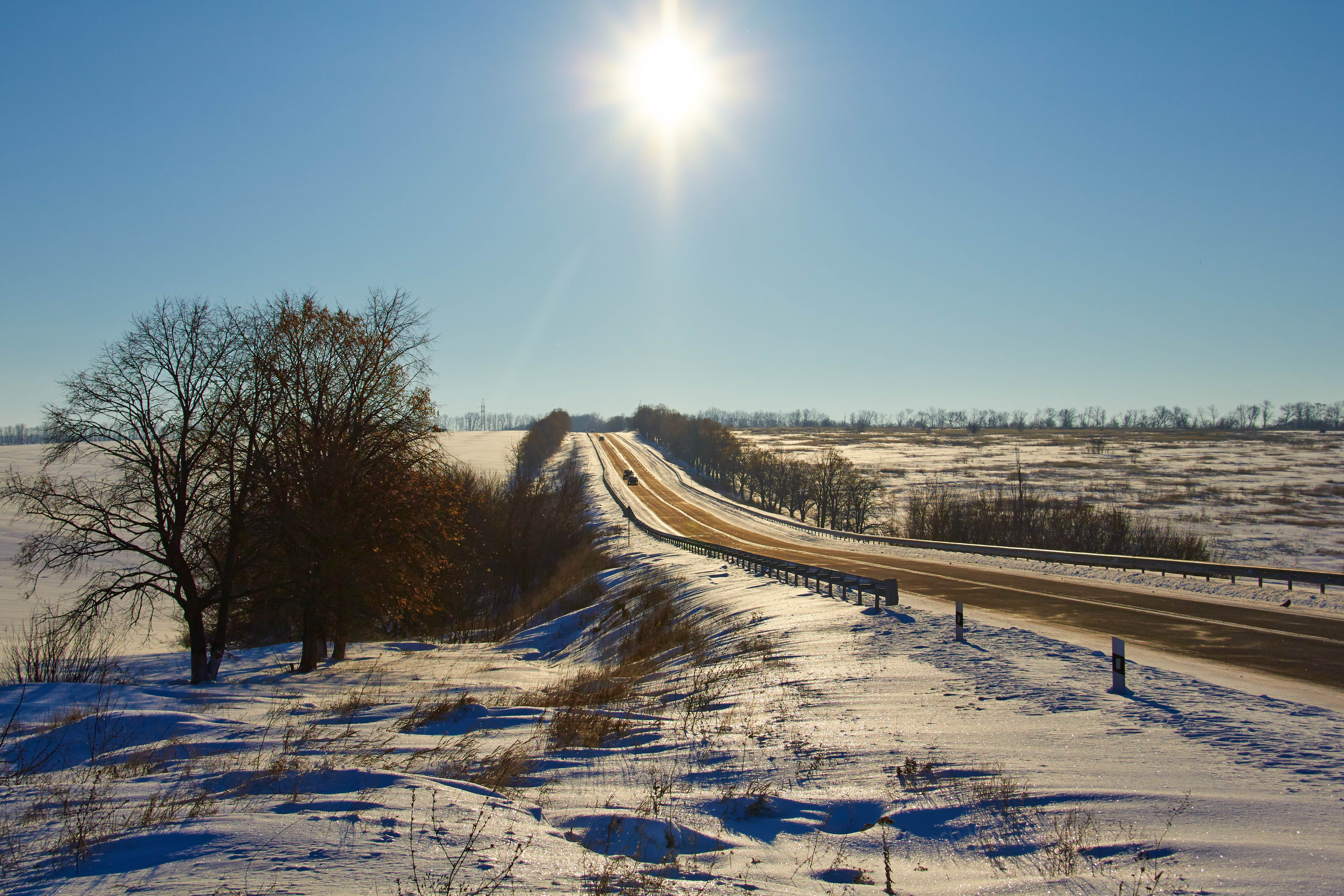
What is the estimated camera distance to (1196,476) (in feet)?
304

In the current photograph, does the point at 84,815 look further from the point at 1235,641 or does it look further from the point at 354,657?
the point at 354,657

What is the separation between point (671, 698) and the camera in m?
12.9

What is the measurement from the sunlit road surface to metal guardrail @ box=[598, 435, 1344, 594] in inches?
123

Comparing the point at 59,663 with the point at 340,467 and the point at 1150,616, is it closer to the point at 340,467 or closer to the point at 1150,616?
the point at 340,467

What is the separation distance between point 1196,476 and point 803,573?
93.7 metres

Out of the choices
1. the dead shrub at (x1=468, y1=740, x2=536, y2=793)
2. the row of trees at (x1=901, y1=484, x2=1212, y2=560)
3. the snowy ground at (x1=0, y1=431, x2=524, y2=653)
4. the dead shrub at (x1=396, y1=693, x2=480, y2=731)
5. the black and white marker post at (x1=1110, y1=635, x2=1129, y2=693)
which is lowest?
the snowy ground at (x1=0, y1=431, x2=524, y2=653)

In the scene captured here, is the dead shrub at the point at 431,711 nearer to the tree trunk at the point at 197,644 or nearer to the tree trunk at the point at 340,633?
the tree trunk at the point at 340,633

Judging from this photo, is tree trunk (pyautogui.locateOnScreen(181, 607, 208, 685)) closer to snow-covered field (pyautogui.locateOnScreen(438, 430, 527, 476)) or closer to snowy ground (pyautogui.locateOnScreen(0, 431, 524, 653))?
snowy ground (pyautogui.locateOnScreen(0, 431, 524, 653))

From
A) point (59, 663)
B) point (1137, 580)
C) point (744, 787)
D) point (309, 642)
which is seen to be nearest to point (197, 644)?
point (309, 642)

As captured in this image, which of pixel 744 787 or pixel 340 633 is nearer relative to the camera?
pixel 744 787

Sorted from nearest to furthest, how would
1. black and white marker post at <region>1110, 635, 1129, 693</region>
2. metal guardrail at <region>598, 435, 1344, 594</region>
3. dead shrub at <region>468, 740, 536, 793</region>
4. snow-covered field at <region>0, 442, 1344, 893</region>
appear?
snow-covered field at <region>0, 442, 1344, 893</region> < dead shrub at <region>468, 740, 536, 793</region> < black and white marker post at <region>1110, 635, 1129, 693</region> < metal guardrail at <region>598, 435, 1344, 594</region>

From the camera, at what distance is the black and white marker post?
10219 millimetres

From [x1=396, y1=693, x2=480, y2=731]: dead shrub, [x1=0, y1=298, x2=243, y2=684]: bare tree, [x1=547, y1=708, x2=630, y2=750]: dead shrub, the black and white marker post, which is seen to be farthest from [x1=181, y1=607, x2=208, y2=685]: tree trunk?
the black and white marker post

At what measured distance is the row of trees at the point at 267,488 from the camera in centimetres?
1853
